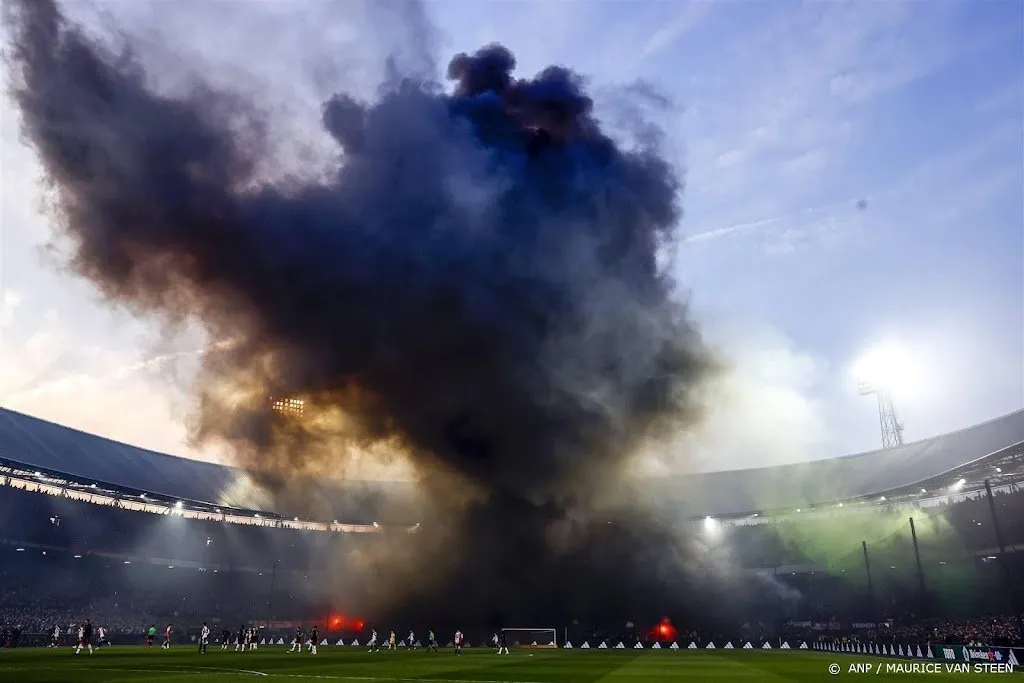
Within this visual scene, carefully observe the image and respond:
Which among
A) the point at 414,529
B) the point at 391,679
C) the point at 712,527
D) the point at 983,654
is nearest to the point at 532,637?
the point at 414,529

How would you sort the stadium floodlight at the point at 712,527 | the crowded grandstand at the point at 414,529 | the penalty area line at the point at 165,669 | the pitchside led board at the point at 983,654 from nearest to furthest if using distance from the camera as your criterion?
1. the penalty area line at the point at 165,669
2. the pitchside led board at the point at 983,654
3. the crowded grandstand at the point at 414,529
4. the stadium floodlight at the point at 712,527

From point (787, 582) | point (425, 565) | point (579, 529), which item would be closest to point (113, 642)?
point (425, 565)

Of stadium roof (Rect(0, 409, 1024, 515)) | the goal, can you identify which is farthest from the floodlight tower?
the goal

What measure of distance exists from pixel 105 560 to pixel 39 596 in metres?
11.0

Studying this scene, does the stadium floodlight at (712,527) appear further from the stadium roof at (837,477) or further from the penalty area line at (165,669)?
the penalty area line at (165,669)

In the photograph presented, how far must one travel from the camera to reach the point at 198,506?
8062 centimetres

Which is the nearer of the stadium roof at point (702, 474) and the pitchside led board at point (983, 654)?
the pitchside led board at point (983, 654)

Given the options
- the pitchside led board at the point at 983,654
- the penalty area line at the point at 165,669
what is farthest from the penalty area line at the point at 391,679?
the pitchside led board at the point at 983,654

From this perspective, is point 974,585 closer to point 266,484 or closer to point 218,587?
point 266,484

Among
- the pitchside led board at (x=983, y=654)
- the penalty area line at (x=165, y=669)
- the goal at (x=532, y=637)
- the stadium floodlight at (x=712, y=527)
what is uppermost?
the stadium floodlight at (x=712, y=527)

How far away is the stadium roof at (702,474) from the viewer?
68.0m

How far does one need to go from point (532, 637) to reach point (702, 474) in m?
46.1

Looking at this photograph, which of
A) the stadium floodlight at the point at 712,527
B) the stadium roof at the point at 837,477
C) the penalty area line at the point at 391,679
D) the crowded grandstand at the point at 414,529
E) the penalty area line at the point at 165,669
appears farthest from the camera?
the stadium floodlight at the point at 712,527

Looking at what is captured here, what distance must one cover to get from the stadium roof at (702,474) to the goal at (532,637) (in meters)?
32.0
